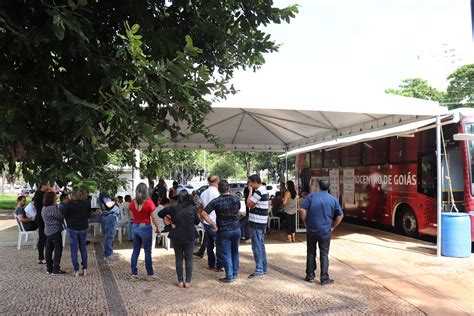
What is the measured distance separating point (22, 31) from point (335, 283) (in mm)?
5945

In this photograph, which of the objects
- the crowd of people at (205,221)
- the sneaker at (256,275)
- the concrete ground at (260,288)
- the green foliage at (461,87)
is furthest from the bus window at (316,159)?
the green foliage at (461,87)

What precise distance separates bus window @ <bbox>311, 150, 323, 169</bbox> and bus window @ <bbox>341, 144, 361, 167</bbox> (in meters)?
1.92

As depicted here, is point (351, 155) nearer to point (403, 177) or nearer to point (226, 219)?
point (403, 177)

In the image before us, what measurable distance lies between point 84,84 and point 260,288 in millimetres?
4509

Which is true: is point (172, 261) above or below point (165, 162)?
below

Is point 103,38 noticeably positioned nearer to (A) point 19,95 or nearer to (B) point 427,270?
(A) point 19,95

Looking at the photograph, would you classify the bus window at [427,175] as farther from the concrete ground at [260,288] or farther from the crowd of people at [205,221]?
the crowd of people at [205,221]

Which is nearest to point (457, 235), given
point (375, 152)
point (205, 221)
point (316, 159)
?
point (375, 152)

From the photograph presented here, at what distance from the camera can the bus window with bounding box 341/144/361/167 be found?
14.8 metres

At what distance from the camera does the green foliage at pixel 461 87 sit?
115 feet

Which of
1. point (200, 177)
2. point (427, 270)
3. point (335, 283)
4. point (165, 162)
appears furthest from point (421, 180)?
point (200, 177)

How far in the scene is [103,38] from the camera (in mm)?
3836

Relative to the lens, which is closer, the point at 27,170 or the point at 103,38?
the point at 27,170

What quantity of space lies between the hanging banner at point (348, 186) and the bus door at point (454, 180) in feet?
15.5
